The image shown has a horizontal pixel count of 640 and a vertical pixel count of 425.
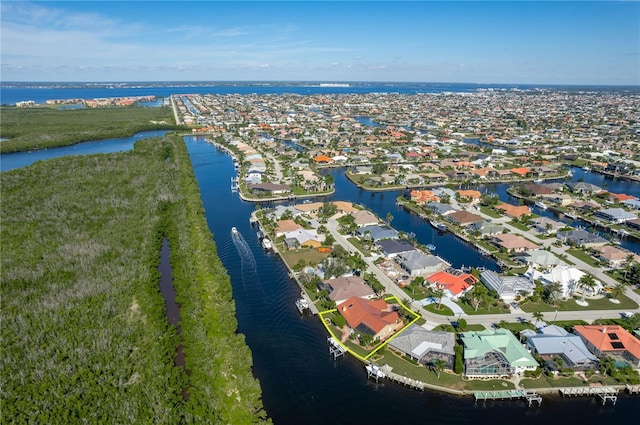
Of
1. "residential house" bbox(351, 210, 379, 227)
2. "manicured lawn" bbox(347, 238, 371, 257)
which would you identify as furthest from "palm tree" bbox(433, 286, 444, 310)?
"residential house" bbox(351, 210, 379, 227)

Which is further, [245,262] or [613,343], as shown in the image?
[245,262]

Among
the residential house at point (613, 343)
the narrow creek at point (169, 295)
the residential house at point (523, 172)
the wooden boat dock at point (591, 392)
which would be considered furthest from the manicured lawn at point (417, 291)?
the residential house at point (523, 172)

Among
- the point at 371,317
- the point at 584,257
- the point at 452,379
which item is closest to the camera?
the point at 452,379

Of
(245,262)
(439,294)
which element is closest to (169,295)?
(245,262)

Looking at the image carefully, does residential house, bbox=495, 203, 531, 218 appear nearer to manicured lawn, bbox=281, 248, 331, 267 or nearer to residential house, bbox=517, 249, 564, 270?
residential house, bbox=517, 249, 564, 270

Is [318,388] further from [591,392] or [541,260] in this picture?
[541,260]

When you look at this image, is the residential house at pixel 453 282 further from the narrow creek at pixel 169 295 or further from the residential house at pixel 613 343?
the narrow creek at pixel 169 295

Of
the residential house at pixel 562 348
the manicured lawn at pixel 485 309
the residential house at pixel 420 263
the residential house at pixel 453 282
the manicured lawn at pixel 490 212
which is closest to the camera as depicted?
the residential house at pixel 562 348
